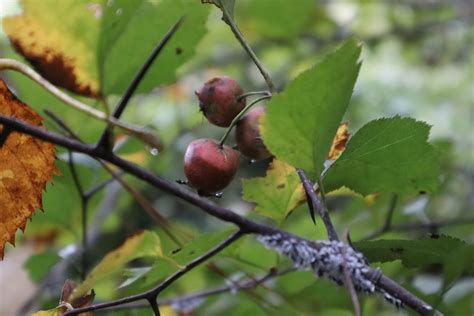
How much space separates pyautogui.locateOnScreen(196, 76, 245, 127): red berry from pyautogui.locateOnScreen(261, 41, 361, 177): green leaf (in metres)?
0.10

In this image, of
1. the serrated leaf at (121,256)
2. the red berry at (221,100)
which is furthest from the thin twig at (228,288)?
the red berry at (221,100)

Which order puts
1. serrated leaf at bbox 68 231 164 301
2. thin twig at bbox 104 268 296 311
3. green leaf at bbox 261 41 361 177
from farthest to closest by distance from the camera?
thin twig at bbox 104 268 296 311, serrated leaf at bbox 68 231 164 301, green leaf at bbox 261 41 361 177

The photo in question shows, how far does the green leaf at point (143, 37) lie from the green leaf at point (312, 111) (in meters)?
0.19

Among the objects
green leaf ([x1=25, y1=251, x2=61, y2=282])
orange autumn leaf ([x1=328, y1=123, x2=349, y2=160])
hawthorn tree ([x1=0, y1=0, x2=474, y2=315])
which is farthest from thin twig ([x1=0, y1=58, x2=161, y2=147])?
green leaf ([x1=25, y1=251, x2=61, y2=282])

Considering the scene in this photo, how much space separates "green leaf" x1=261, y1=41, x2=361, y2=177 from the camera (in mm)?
431

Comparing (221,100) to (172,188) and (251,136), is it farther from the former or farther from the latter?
(172,188)

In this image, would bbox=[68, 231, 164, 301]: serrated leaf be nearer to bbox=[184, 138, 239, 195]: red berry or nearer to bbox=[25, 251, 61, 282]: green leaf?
bbox=[184, 138, 239, 195]: red berry

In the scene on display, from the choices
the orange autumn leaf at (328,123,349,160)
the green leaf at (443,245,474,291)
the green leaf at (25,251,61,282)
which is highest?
the orange autumn leaf at (328,123,349,160)

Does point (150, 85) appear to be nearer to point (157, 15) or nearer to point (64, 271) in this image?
point (157, 15)

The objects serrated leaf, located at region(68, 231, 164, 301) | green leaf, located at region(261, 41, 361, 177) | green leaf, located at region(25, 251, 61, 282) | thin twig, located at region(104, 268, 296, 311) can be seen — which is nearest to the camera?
green leaf, located at region(261, 41, 361, 177)

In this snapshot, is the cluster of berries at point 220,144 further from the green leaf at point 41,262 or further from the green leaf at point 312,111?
the green leaf at point 41,262

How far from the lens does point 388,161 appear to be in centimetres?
53

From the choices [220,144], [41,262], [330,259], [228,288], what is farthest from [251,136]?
[41,262]

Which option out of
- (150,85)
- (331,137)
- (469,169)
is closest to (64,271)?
(150,85)
